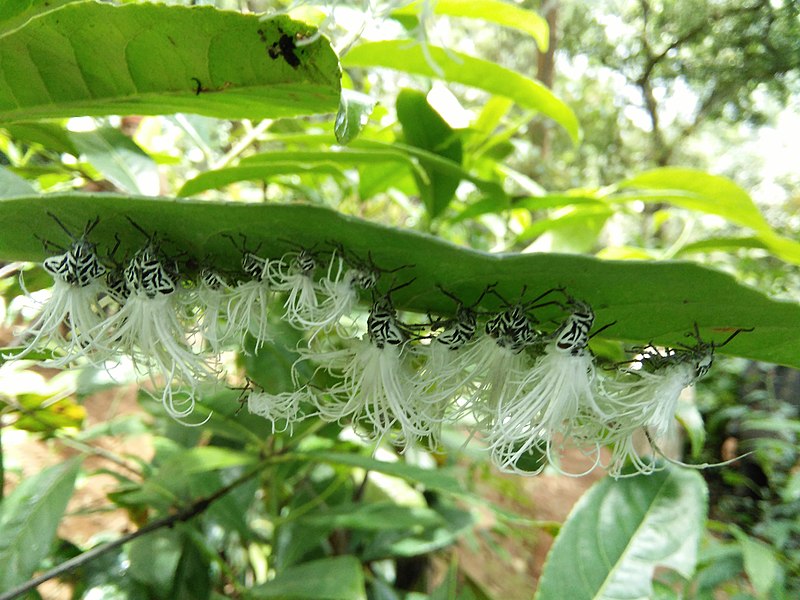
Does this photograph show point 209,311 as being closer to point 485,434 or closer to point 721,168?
point 485,434

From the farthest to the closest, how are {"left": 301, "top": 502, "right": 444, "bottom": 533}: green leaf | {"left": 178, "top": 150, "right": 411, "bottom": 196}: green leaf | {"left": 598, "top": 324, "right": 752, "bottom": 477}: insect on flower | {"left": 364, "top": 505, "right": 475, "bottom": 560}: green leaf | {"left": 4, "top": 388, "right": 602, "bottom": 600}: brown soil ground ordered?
{"left": 4, "top": 388, "right": 602, "bottom": 600}: brown soil ground
{"left": 364, "top": 505, "right": 475, "bottom": 560}: green leaf
{"left": 301, "top": 502, "right": 444, "bottom": 533}: green leaf
{"left": 178, "top": 150, "right": 411, "bottom": 196}: green leaf
{"left": 598, "top": 324, "right": 752, "bottom": 477}: insect on flower

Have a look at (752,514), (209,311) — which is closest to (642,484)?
(209,311)

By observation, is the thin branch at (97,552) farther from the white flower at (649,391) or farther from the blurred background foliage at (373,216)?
the white flower at (649,391)

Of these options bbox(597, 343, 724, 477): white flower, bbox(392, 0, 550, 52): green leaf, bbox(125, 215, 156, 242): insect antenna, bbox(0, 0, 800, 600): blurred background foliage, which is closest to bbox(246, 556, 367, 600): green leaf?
bbox(0, 0, 800, 600): blurred background foliage

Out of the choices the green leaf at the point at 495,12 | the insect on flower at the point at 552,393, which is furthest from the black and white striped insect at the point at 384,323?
the green leaf at the point at 495,12

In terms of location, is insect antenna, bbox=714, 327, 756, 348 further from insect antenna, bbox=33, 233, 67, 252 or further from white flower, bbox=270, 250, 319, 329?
insect antenna, bbox=33, 233, 67, 252

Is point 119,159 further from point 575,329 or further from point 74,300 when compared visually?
point 575,329
